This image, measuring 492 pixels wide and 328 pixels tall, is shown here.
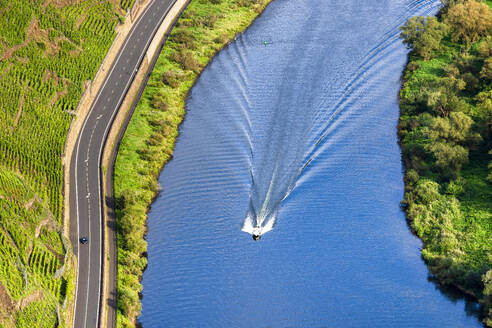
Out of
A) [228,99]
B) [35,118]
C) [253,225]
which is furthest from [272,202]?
[35,118]

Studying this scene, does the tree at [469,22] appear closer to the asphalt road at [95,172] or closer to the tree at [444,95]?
the tree at [444,95]

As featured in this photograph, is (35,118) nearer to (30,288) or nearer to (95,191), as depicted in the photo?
(95,191)

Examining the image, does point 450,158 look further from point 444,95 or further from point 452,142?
point 444,95

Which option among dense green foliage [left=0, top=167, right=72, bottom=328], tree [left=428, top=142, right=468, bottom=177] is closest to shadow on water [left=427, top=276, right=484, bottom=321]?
tree [left=428, top=142, right=468, bottom=177]

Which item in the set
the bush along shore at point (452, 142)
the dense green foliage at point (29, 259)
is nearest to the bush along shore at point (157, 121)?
the dense green foliage at point (29, 259)

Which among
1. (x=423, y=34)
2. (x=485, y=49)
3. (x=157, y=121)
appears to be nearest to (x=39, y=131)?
(x=157, y=121)

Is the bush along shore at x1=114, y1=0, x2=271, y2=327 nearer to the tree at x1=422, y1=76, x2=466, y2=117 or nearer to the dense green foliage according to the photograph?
the dense green foliage
